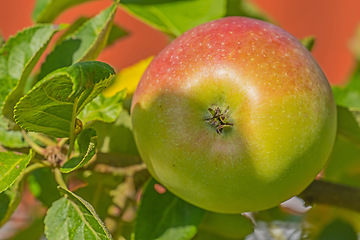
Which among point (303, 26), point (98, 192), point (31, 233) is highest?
point (98, 192)

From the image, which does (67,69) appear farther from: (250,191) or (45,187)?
(45,187)

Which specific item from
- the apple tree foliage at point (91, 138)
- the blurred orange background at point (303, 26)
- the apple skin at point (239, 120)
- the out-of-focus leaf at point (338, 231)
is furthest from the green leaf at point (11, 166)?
the blurred orange background at point (303, 26)

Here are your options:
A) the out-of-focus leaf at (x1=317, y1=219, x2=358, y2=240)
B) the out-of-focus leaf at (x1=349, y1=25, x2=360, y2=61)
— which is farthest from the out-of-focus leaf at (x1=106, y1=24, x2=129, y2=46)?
the out-of-focus leaf at (x1=349, y1=25, x2=360, y2=61)

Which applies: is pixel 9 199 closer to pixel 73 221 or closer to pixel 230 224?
pixel 73 221

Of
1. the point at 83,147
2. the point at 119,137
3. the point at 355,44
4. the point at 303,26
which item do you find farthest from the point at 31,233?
the point at 303,26

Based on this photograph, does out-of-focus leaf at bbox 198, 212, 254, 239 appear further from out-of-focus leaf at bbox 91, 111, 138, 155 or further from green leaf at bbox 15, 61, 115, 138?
green leaf at bbox 15, 61, 115, 138

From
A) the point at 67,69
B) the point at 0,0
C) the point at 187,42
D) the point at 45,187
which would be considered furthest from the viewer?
the point at 0,0

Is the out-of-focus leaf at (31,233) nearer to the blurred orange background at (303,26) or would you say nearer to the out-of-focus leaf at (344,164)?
the out-of-focus leaf at (344,164)

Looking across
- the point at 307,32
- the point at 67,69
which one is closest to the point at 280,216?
the point at 67,69
